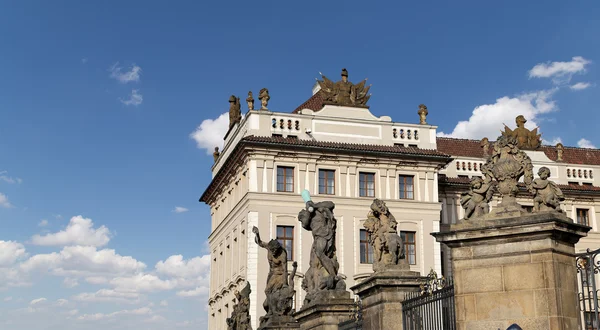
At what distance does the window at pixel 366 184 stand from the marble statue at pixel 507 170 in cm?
3174

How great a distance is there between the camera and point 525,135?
51.9 meters

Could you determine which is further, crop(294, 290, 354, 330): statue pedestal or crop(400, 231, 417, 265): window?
crop(400, 231, 417, 265): window

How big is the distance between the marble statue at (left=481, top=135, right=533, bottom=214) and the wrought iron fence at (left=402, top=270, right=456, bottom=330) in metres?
1.43

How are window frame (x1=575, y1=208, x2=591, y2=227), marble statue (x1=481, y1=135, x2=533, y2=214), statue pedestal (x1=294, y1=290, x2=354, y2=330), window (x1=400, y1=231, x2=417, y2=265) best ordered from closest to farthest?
marble statue (x1=481, y1=135, x2=533, y2=214), statue pedestal (x1=294, y1=290, x2=354, y2=330), window (x1=400, y1=231, x2=417, y2=265), window frame (x1=575, y1=208, x2=591, y2=227)

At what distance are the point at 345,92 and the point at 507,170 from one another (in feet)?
112

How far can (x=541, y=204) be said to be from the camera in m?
10.4

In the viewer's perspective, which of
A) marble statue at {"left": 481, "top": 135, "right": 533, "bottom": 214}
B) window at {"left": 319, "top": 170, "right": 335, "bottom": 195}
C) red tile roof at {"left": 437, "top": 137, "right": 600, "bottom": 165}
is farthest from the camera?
red tile roof at {"left": 437, "top": 137, "right": 600, "bottom": 165}

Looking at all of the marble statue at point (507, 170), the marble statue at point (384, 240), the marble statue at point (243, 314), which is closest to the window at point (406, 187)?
the marble statue at point (243, 314)

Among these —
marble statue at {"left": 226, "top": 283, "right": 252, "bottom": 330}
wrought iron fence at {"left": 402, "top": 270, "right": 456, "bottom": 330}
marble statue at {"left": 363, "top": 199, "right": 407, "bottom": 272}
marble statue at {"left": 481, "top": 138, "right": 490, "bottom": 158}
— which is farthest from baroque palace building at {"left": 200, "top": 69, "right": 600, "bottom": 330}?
wrought iron fence at {"left": 402, "top": 270, "right": 456, "bottom": 330}

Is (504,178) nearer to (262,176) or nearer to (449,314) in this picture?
(449,314)

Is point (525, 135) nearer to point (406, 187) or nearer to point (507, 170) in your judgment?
point (406, 187)

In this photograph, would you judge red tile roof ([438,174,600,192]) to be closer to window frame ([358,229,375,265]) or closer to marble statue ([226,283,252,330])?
window frame ([358,229,375,265])

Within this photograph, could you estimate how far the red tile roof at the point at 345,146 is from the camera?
1614 inches

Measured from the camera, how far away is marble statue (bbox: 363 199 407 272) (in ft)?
46.9
